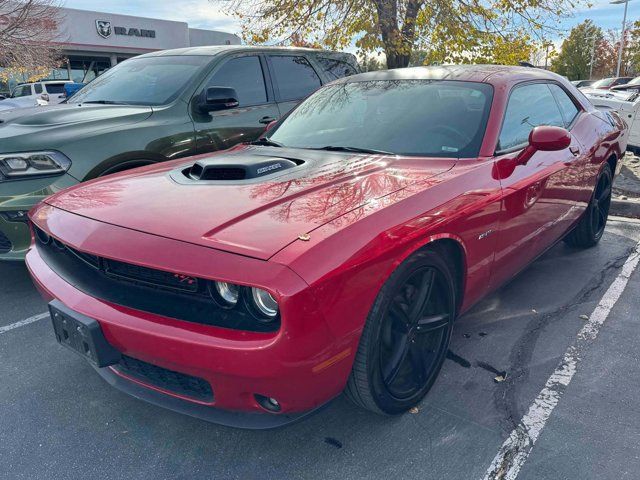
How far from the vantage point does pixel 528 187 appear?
3068 mm

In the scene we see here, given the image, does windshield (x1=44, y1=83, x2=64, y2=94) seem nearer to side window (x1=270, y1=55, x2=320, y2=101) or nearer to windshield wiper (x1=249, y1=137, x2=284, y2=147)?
side window (x1=270, y1=55, x2=320, y2=101)

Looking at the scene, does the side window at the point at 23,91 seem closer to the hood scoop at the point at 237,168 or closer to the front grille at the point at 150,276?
the hood scoop at the point at 237,168

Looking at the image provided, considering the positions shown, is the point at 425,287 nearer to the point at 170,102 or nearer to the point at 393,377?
the point at 393,377

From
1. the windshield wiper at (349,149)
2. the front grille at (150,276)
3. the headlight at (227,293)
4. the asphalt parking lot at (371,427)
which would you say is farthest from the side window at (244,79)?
the headlight at (227,293)

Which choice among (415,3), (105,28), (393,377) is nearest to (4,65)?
(105,28)

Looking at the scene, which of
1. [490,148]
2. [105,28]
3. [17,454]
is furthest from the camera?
[105,28]

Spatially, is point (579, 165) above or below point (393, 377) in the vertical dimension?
above

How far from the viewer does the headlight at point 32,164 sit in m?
3.56

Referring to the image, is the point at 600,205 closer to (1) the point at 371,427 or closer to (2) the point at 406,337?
(2) the point at 406,337

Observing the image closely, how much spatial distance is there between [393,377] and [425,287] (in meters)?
0.42

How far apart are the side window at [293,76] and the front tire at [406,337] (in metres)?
3.50

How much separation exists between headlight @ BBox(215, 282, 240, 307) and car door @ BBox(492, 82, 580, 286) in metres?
1.56

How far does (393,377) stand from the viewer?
92.4 inches

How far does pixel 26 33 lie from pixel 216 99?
759 inches
